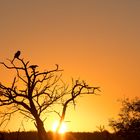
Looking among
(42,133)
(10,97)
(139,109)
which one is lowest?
(42,133)

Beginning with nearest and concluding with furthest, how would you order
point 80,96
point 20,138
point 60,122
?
point 60,122, point 80,96, point 20,138

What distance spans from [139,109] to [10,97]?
13459mm

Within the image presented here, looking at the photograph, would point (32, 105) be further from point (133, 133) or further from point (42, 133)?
point (133, 133)

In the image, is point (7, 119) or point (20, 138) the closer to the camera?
point (7, 119)

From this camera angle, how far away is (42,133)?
28.1 meters

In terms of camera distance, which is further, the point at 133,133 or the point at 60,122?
the point at 133,133

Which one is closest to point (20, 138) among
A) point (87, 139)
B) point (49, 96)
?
point (87, 139)

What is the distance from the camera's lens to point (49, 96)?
31.1 meters

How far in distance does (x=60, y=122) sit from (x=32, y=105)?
1.98 metres

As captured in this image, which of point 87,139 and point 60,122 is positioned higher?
A: point 87,139

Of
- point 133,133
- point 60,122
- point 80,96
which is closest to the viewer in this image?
point 60,122

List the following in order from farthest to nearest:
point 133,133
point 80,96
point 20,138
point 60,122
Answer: point 20,138, point 133,133, point 80,96, point 60,122

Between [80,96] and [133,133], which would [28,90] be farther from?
[133,133]

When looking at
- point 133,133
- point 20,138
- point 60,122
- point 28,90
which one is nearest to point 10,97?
point 28,90
